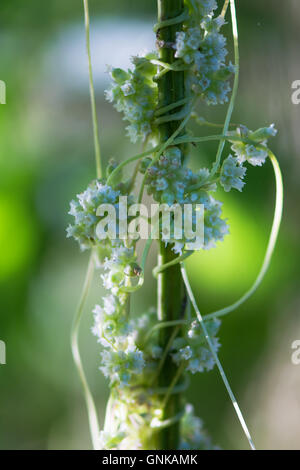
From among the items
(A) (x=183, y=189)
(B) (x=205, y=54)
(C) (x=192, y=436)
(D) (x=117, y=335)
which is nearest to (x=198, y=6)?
(B) (x=205, y=54)

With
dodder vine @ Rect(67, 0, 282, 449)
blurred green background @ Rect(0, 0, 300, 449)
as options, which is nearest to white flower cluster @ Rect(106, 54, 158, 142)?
dodder vine @ Rect(67, 0, 282, 449)

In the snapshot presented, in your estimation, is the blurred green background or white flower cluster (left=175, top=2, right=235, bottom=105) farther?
the blurred green background

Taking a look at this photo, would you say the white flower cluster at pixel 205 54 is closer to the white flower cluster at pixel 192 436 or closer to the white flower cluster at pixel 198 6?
the white flower cluster at pixel 198 6

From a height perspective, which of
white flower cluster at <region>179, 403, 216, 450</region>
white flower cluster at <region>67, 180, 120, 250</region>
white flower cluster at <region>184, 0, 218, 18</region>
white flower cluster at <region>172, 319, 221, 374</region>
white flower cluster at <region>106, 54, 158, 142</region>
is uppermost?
white flower cluster at <region>184, 0, 218, 18</region>

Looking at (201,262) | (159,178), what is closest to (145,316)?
(159,178)

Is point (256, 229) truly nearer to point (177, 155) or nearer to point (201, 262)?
point (201, 262)

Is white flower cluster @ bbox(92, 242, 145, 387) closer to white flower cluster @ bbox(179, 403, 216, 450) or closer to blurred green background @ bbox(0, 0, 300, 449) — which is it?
white flower cluster @ bbox(179, 403, 216, 450)

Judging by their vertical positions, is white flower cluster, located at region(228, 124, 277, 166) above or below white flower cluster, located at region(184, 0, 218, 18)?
below

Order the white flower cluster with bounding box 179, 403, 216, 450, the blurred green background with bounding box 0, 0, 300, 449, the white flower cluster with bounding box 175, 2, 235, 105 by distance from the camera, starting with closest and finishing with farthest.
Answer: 1. the white flower cluster with bounding box 175, 2, 235, 105
2. the white flower cluster with bounding box 179, 403, 216, 450
3. the blurred green background with bounding box 0, 0, 300, 449

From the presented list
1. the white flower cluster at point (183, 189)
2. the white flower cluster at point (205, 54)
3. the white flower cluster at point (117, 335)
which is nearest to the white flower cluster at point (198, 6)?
the white flower cluster at point (205, 54)
